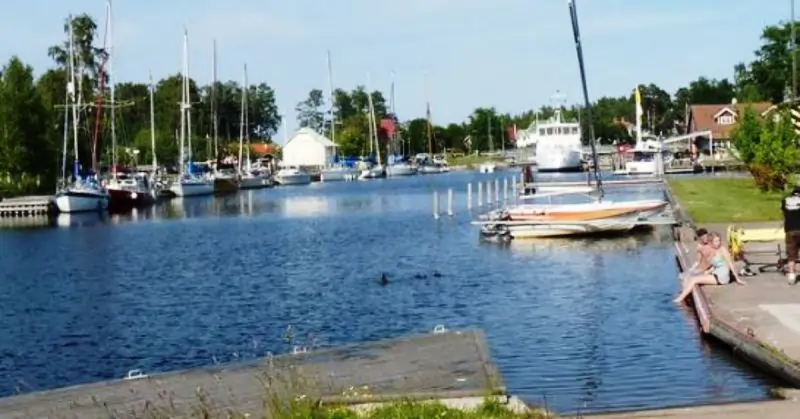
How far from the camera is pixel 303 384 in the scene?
48.9 ft

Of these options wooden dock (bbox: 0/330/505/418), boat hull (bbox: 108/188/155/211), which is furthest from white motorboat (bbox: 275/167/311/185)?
wooden dock (bbox: 0/330/505/418)

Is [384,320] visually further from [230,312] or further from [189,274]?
[189,274]

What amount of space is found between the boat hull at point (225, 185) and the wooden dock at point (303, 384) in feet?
344

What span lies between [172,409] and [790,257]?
14.0 meters

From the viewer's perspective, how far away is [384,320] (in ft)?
90.7

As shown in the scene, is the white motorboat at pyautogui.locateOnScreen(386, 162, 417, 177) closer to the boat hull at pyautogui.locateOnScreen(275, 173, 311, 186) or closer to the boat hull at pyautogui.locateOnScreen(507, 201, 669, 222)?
the boat hull at pyautogui.locateOnScreen(275, 173, 311, 186)

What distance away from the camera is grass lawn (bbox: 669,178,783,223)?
139 feet

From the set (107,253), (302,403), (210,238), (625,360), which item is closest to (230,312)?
(625,360)

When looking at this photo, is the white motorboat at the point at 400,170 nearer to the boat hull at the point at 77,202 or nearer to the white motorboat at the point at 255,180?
the white motorboat at the point at 255,180

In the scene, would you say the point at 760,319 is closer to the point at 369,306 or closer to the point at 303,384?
the point at 303,384

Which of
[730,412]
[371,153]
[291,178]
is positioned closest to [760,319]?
[730,412]

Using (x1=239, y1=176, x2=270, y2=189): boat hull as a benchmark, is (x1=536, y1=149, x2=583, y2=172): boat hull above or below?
above

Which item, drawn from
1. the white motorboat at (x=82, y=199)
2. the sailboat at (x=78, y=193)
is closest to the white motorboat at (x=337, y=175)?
the sailboat at (x=78, y=193)

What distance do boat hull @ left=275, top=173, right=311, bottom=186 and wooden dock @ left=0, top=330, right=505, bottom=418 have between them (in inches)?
4989
